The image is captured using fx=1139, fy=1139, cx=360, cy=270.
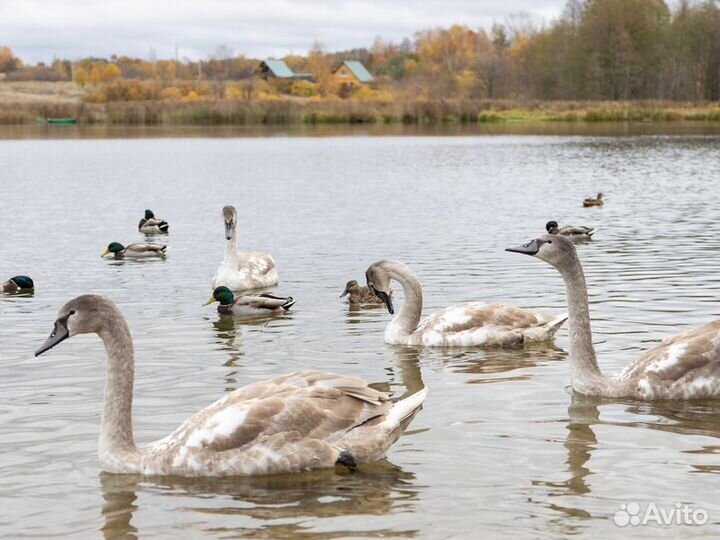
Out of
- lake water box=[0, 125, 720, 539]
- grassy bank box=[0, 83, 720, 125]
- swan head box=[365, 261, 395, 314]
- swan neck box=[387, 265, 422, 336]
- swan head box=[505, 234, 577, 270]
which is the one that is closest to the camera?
lake water box=[0, 125, 720, 539]

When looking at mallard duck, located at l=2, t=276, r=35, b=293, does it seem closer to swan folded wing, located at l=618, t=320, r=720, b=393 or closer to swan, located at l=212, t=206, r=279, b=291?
swan, located at l=212, t=206, r=279, b=291

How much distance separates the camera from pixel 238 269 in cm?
1748

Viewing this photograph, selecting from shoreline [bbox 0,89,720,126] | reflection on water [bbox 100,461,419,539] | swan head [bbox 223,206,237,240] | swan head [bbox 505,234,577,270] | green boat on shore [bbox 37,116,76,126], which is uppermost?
shoreline [bbox 0,89,720,126]

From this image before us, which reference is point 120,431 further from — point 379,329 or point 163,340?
point 379,329

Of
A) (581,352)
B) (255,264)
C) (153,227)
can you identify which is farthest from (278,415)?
(153,227)

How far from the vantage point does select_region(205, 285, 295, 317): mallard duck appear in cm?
1518

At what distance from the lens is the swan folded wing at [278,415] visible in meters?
8.03

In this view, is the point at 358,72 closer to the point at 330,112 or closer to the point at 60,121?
the point at 330,112

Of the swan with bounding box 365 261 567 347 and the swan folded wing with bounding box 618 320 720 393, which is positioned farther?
the swan with bounding box 365 261 567 347

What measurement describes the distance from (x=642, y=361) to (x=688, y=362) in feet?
1.52

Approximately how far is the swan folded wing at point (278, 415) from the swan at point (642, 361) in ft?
8.67

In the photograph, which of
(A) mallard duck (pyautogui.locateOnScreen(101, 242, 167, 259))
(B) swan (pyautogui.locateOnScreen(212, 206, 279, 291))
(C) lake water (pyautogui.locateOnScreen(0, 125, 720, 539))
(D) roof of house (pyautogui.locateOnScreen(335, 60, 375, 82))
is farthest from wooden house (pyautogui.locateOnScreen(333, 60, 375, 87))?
(B) swan (pyautogui.locateOnScreen(212, 206, 279, 291))

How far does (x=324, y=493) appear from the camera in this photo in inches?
309

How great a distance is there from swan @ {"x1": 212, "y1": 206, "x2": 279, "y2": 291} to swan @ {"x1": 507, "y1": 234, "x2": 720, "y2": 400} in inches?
299
